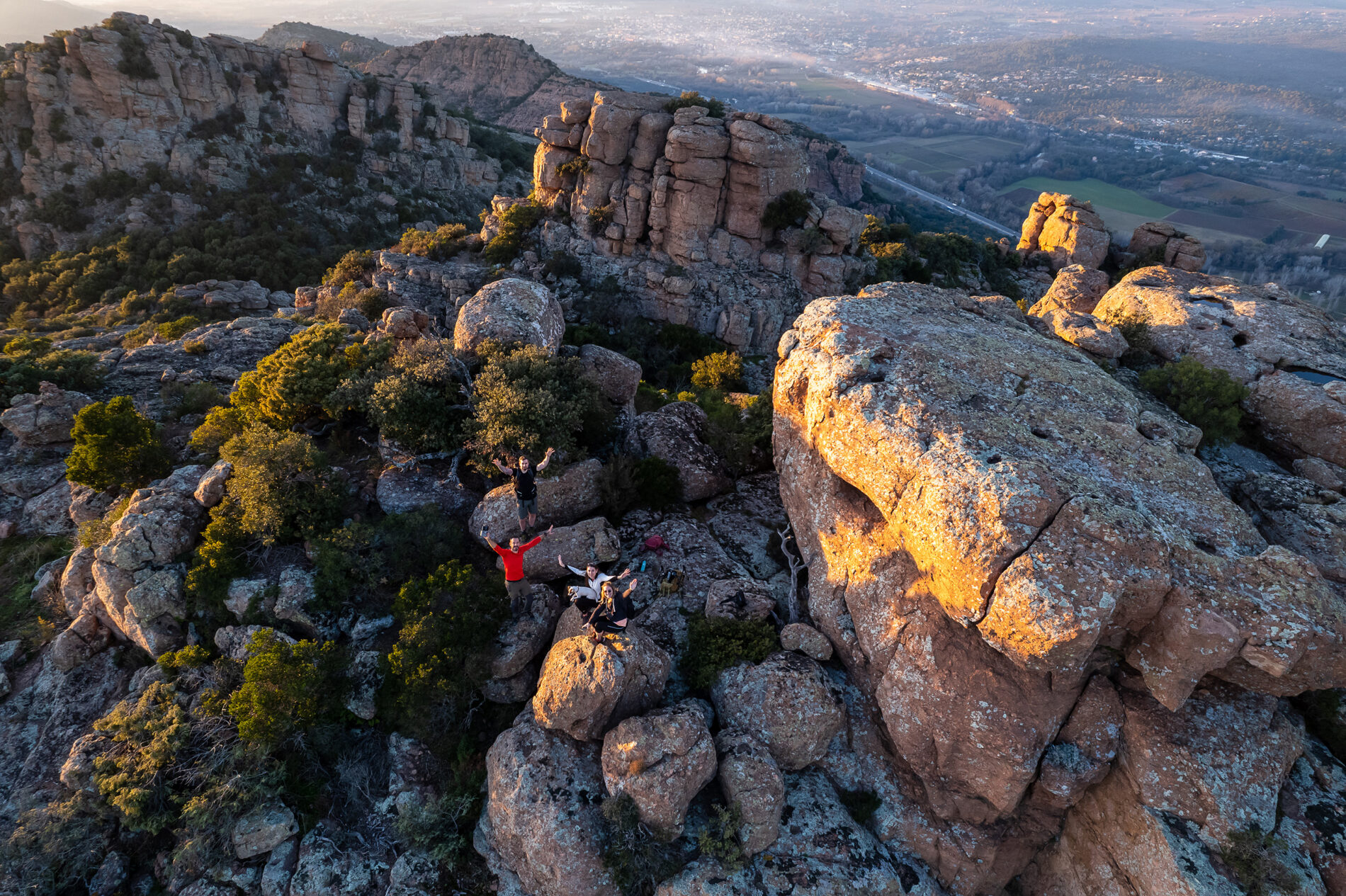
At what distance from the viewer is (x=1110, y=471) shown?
39.7ft

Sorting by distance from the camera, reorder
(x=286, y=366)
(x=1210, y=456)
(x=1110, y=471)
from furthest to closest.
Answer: (x=286, y=366) < (x=1210, y=456) < (x=1110, y=471)

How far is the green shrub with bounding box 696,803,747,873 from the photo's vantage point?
11188 mm

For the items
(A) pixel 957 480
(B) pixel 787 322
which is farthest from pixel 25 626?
(B) pixel 787 322

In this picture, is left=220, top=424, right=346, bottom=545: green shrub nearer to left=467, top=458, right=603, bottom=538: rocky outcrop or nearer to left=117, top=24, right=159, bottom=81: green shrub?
left=467, top=458, right=603, bottom=538: rocky outcrop

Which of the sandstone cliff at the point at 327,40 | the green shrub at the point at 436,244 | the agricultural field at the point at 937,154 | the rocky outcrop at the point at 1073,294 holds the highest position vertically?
the sandstone cliff at the point at 327,40

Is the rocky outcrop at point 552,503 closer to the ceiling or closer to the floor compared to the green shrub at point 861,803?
closer to the ceiling

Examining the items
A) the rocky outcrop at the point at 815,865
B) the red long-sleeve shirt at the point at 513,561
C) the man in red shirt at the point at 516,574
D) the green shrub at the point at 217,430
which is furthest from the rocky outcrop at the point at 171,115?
the rocky outcrop at the point at 815,865

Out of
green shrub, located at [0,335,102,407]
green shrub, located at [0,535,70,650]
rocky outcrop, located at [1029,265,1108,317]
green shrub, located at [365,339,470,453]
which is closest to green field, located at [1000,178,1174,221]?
rocky outcrop, located at [1029,265,1108,317]

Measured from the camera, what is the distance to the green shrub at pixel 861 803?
41.0ft

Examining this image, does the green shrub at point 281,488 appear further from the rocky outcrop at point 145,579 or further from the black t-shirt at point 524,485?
the black t-shirt at point 524,485

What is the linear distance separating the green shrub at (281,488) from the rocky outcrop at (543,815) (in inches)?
331

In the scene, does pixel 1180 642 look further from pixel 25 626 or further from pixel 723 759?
pixel 25 626

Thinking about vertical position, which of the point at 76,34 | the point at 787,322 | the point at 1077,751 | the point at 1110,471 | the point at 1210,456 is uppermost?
the point at 76,34

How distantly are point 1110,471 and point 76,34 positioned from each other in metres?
81.4
